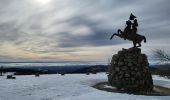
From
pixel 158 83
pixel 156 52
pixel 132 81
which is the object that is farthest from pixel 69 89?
pixel 156 52

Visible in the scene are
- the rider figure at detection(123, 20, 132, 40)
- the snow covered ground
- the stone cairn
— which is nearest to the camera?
the snow covered ground

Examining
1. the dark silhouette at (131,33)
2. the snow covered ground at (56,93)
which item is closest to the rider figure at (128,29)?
the dark silhouette at (131,33)

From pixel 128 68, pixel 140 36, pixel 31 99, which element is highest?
pixel 140 36

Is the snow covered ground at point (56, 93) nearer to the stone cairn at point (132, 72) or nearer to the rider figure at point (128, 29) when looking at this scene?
the stone cairn at point (132, 72)

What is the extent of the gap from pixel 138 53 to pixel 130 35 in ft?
5.80

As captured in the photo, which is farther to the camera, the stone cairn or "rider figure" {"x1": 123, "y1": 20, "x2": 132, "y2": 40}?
"rider figure" {"x1": 123, "y1": 20, "x2": 132, "y2": 40}

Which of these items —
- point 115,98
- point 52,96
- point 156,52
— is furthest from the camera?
point 156,52

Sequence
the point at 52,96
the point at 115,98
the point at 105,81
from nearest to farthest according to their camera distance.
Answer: the point at 115,98 < the point at 52,96 < the point at 105,81

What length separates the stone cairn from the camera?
2802 cm

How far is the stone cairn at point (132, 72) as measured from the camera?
2802cm

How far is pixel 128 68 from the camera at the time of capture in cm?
2827

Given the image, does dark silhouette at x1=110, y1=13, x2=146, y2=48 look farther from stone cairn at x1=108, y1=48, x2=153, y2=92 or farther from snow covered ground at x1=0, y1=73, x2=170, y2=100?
snow covered ground at x1=0, y1=73, x2=170, y2=100

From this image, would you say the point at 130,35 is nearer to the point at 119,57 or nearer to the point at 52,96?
the point at 119,57

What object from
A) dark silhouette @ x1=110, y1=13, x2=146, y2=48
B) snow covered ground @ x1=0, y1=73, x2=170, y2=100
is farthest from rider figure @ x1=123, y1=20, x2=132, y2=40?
snow covered ground @ x1=0, y1=73, x2=170, y2=100
